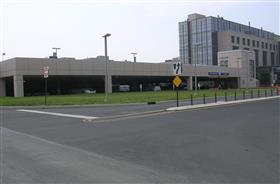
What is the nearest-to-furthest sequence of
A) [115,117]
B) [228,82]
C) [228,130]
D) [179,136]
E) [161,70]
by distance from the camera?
[179,136], [228,130], [115,117], [161,70], [228,82]

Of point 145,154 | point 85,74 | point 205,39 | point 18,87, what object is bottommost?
point 145,154

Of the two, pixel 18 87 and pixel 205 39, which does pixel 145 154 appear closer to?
pixel 18 87

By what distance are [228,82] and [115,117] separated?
104m

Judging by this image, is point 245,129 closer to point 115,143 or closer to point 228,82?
point 115,143

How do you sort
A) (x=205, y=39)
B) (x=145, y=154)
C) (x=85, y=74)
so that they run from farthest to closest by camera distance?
1. (x=205, y=39)
2. (x=85, y=74)
3. (x=145, y=154)

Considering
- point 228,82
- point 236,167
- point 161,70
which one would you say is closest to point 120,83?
point 161,70

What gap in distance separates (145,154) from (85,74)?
64.7m

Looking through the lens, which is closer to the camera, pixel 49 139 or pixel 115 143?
pixel 115 143

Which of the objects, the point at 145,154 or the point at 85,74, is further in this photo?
the point at 85,74

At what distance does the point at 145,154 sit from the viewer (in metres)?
9.57

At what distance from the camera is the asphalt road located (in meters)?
7.29

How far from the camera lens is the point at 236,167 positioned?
7930 millimetres

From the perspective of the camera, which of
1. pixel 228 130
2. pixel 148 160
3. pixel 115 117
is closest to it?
pixel 148 160

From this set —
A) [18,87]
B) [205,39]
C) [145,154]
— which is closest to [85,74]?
[18,87]
